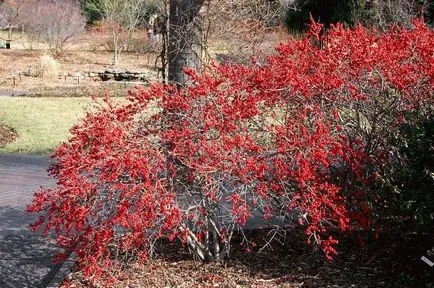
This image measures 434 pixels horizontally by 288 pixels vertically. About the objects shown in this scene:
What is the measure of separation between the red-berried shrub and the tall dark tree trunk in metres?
0.60

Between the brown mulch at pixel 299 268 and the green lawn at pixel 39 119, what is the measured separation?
276 inches

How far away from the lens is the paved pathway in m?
5.21

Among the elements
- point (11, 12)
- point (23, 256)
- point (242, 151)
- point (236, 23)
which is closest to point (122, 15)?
point (11, 12)

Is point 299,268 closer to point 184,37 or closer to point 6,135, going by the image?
point 184,37

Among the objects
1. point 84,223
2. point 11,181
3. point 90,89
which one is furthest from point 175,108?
point 90,89

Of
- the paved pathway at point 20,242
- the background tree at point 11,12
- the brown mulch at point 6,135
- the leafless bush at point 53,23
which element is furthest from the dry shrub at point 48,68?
the paved pathway at point 20,242

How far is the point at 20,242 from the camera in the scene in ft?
20.1

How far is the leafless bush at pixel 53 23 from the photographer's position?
26.9 metres

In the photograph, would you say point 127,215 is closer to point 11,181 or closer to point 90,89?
point 11,181

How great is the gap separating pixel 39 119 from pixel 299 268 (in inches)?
437

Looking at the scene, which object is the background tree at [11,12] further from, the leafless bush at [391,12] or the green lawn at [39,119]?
the leafless bush at [391,12]

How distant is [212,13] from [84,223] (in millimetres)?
3487

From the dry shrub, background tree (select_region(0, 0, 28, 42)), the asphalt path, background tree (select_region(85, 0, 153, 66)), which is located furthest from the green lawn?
background tree (select_region(0, 0, 28, 42))

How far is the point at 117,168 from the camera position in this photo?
13.7 ft
